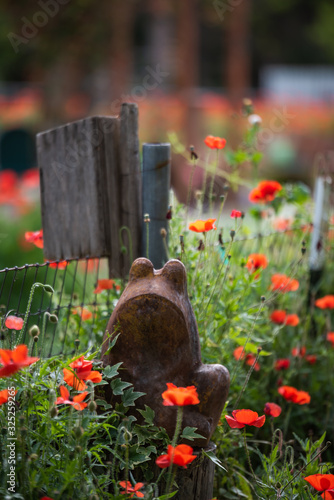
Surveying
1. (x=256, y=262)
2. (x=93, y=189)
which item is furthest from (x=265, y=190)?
(x=93, y=189)

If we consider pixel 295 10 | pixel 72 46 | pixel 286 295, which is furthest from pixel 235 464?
pixel 295 10

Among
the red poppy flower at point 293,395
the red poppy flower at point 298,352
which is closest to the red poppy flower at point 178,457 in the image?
the red poppy flower at point 293,395

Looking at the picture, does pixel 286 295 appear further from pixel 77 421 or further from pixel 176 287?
pixel 77 421

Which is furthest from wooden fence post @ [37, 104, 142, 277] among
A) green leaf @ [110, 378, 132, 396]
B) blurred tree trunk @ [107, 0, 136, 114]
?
blurred tree trunk @ [107, 0, 136, 114]

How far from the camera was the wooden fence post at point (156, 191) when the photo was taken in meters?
2.08

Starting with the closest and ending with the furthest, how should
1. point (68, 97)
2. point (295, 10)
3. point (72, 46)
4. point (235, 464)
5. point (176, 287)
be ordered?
1. point (176, 287)
2. point (235, 464)
3. point (72, 46)
4. point (68, 97)
5. point (295, 10)

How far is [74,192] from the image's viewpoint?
7.11 ft

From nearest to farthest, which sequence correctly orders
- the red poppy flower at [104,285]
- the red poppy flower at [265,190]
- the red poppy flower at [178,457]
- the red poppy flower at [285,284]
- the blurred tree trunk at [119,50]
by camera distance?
the red poppy flower at [178,457] < the red poppy flower at [104,285] < the red poppy flower at [285,284] < the red poppy flower at [265,190] < the blurred tree trunk at [119,50]

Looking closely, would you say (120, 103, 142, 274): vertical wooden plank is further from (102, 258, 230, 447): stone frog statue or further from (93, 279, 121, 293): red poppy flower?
(102, 258, 230, 447): stone frog statue

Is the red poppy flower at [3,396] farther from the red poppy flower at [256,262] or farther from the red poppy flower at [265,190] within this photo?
the red poppy flower at [265,190]

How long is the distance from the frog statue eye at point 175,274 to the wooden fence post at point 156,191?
0.56 meters

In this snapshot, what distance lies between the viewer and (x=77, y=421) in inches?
54.2

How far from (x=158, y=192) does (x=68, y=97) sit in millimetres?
6332

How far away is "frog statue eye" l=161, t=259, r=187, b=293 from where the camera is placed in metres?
1.54
